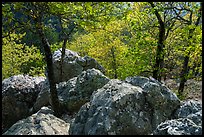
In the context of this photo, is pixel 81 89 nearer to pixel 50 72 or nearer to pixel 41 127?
pixel 50 72

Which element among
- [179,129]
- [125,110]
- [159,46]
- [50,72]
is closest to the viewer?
[179,129]

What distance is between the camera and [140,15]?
20609 millimetres

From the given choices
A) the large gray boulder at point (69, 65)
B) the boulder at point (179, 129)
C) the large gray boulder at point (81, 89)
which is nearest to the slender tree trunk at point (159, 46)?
the large gray boulder at point (81, 89)

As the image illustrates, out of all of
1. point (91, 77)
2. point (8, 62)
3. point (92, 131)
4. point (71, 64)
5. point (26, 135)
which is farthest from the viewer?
point (8, 62)

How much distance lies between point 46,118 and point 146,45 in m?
9.25

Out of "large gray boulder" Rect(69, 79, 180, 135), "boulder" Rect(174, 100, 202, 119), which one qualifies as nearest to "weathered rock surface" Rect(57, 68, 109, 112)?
"large gray boulder" Rect(69, 79, 180, 135)

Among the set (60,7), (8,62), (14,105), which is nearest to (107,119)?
(60,7)

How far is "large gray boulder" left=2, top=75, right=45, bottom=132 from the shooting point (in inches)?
826

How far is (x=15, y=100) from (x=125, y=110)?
1288cm

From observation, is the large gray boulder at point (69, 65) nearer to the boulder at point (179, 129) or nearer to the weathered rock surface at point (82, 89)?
the weathered rock surface at point (82, 89)

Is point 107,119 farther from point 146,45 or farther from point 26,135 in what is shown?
point 146,45

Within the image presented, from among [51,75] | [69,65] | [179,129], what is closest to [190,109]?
[179,129]

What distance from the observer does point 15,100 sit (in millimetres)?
21156

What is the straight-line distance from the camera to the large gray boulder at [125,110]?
32.9 ft
